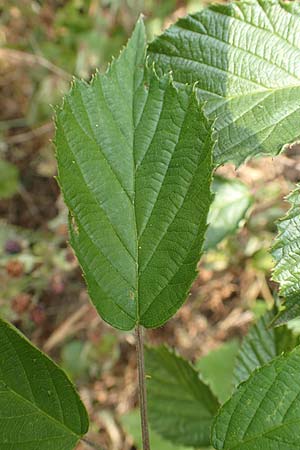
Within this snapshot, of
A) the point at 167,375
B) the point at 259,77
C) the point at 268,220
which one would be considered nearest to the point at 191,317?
the point at 268,220

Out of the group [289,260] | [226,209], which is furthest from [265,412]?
[226,209]

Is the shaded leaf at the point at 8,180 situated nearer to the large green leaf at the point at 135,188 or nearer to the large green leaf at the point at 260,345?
the large green leaf at the point at 260,345

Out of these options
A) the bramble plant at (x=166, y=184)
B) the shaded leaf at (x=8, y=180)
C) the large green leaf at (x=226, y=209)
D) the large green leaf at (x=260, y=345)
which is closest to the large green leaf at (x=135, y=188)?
the bramble plant at (x=166, y=184)

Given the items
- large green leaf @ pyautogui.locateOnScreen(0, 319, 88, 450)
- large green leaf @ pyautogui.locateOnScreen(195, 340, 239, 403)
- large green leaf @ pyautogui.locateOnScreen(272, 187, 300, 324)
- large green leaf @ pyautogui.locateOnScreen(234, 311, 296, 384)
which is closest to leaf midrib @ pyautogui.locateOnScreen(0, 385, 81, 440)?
large green leaf @ pyautogui.locateOnScreen(0, 319, 88, 450)

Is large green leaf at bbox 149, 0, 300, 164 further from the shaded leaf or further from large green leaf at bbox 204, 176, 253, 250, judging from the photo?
the shaded leaf

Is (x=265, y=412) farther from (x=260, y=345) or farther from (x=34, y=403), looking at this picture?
(x=260, y=345)

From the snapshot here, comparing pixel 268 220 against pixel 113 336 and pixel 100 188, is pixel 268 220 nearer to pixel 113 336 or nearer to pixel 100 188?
pixel 113 336
